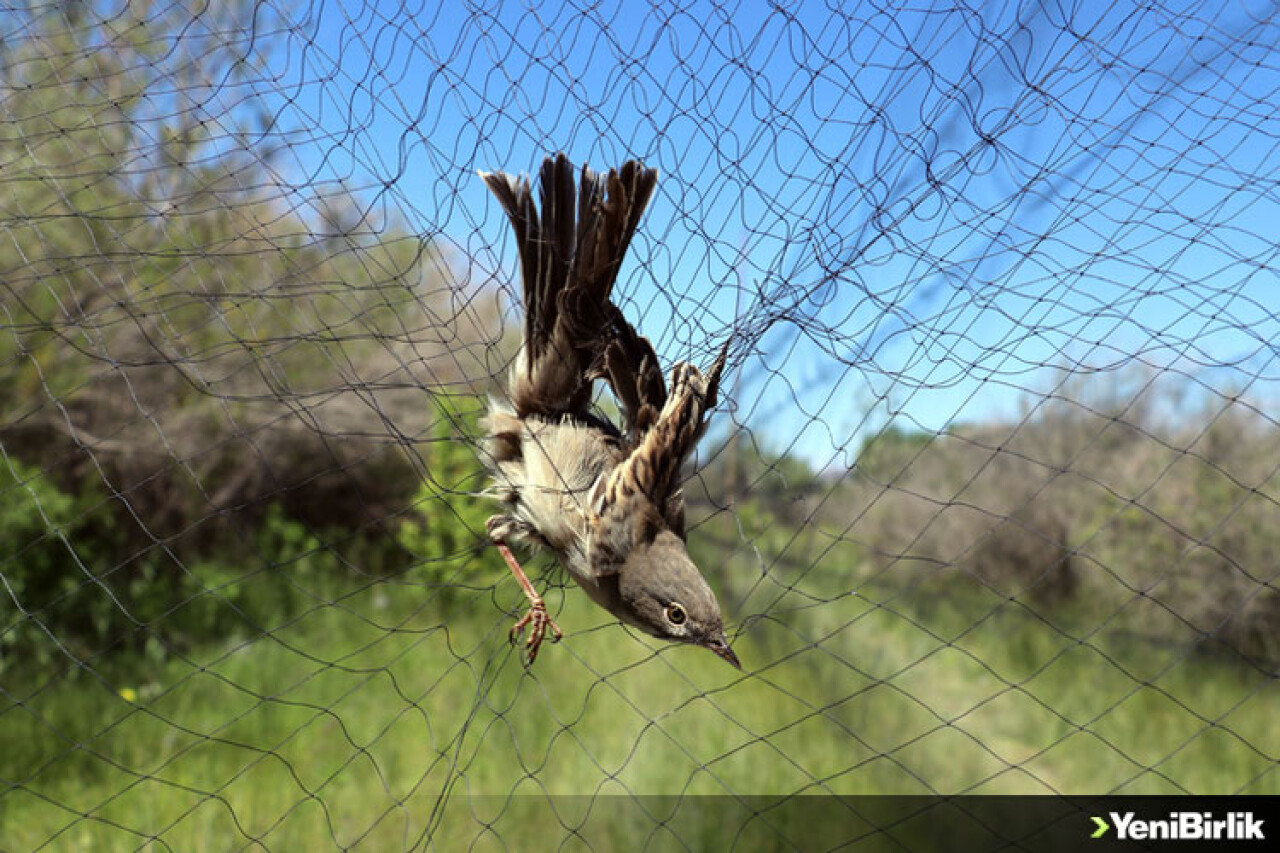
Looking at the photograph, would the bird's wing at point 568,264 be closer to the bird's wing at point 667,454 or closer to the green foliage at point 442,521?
the bird's wing at point 667,454

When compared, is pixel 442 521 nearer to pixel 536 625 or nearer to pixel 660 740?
pixel 660 740

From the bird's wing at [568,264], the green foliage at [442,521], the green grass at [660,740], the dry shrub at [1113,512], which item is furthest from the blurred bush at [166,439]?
the dry shrub at [1113,512]

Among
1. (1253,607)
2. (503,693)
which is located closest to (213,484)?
(503,693)

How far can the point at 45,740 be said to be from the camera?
3.21 meters

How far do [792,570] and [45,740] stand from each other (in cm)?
261

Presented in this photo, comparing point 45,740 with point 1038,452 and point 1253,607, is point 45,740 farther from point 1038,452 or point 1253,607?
point 1253,607

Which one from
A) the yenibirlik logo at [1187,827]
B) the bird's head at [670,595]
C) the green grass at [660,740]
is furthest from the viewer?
the green grass at [660,740]

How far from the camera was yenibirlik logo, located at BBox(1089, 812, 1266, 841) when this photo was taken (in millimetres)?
2244

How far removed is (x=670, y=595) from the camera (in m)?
1.22

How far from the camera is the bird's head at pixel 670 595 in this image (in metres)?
1.22

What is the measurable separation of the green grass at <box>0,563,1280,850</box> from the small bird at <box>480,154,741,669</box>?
54.1 inches

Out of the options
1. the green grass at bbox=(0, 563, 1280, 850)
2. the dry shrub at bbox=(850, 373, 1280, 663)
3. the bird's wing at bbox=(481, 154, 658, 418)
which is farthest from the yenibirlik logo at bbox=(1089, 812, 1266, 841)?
the bird's wing at bbox=(481, 154, 658, 418)

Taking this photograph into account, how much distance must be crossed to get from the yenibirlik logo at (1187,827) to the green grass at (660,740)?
266mm

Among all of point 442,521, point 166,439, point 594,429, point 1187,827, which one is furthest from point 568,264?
point 442,521
